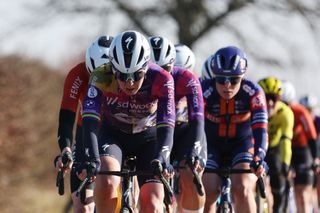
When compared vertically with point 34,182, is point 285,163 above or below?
below

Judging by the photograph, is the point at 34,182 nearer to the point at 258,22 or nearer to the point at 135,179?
the point at 258,22

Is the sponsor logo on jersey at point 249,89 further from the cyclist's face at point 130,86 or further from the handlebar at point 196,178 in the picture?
the cyclist's face at point 130,86

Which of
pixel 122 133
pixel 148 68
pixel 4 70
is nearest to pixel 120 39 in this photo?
pixel 148 68

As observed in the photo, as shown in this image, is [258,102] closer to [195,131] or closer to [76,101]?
[195,131]

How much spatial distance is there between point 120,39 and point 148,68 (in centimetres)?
49

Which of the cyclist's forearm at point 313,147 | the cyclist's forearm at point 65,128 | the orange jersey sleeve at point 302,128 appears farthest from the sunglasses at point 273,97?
the cyclist's forearm at point 65,128

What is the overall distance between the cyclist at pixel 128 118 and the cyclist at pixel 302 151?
6.11 metres

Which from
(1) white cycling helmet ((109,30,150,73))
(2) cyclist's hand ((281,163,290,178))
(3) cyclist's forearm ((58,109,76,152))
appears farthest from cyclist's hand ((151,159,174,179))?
(2) cyclist's hand ((281,163,290,178))

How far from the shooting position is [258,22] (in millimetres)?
25031

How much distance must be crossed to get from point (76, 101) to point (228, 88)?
1730 mm

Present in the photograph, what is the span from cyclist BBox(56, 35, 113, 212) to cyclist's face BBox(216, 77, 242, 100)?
1331mm

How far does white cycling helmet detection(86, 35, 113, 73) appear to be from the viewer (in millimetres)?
11164

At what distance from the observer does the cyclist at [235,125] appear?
11352 millimetres

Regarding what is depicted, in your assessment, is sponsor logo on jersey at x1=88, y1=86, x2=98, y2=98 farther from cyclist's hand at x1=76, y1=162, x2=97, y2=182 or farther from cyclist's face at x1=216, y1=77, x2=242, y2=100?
cyclist's face at x1=216, y1=77, x2=242, y2=100
